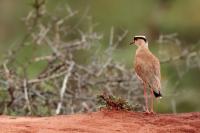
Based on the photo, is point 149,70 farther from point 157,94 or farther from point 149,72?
point 157,94

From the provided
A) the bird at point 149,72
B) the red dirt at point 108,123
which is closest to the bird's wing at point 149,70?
the bird at point 149,72

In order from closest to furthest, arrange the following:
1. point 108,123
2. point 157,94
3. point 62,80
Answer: point 108,123 < point 157,94 < point 62,80

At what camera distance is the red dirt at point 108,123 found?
6402 millimetres

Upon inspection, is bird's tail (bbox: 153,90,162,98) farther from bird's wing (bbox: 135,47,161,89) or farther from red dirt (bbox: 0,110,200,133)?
red dirt (bbox: 0,110,200,133)

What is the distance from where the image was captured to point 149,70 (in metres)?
7.14

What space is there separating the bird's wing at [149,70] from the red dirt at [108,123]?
331 millimetres

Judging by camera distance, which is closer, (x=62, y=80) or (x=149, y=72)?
(x=149, y=72)

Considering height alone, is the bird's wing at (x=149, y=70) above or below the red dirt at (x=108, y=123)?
above

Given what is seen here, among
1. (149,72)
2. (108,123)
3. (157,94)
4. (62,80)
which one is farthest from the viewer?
(62,80)

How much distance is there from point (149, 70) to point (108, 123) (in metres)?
0.80

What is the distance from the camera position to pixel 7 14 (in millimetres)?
22141

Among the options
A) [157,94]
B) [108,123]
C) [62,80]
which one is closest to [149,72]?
[157,94]

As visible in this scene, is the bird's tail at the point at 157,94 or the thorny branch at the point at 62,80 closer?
the bird's tail at the point at 157,94

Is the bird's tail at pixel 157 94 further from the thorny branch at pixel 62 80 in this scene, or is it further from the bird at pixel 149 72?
the thorny branch at pixel 62 80
